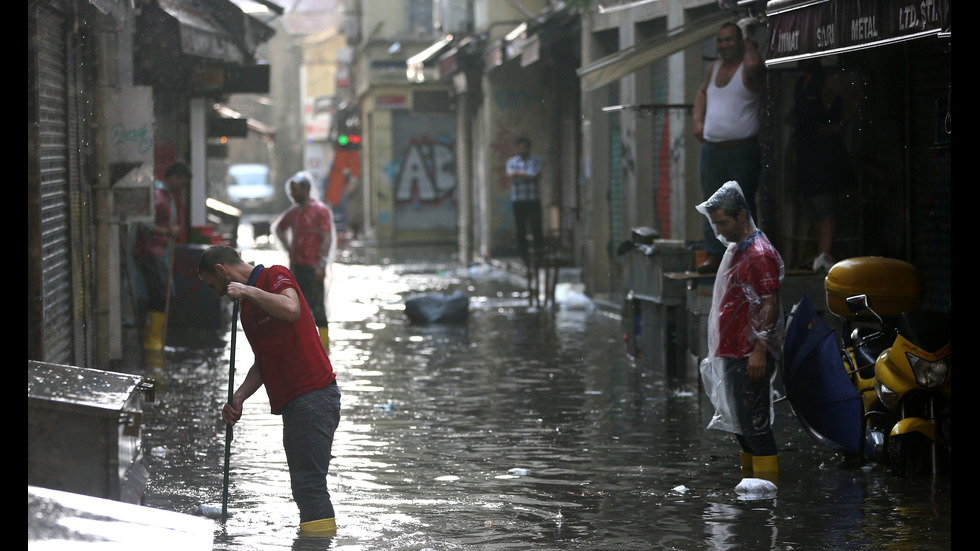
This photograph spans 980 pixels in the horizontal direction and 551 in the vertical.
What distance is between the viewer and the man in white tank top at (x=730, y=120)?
10.1 m

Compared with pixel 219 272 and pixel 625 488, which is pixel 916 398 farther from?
pixel 219 272

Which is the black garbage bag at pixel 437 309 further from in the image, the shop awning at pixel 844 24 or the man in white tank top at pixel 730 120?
the shop awning at pixel 844 24

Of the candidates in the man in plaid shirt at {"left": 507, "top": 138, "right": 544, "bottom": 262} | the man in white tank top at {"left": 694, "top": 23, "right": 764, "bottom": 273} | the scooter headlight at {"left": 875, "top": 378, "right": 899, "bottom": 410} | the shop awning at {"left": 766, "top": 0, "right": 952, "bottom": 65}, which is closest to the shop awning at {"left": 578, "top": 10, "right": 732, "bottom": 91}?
the man in white tank top at {"left": 694, "top": 23, "right": 764, "bottom": 273}

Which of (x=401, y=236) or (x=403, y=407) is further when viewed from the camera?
(x=401, y=236)

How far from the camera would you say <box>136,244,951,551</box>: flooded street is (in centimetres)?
640

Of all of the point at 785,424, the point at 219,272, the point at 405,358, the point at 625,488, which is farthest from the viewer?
the point at 405,358

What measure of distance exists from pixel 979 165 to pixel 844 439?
1.96m

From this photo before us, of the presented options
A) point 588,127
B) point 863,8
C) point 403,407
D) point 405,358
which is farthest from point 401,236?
point 863,8

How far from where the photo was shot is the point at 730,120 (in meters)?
10.2

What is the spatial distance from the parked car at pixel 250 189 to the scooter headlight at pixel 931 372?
54797 millimetres

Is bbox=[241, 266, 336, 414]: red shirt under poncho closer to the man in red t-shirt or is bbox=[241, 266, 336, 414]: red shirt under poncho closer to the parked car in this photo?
the man in red t-shirt

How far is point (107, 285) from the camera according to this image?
11.1 m

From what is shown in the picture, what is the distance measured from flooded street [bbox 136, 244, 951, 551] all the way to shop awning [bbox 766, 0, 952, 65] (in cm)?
236

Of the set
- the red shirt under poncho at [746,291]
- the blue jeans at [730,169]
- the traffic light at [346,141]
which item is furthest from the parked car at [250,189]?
the red shirt under poncho at [746,291]
